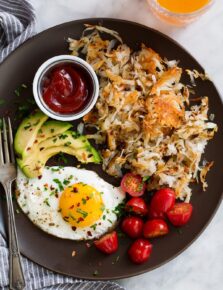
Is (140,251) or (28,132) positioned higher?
(28,132)

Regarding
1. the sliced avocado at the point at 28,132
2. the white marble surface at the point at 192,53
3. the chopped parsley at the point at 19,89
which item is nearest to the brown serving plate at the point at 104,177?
the chopped parsley at the point at 19,89

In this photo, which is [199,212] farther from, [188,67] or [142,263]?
[188,67]

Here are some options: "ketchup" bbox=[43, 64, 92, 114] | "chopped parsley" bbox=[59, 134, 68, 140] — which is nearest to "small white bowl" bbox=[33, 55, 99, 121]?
"ketchup" bbox=[43, 64, 92, 114]

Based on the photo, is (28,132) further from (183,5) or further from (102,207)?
(183,5)

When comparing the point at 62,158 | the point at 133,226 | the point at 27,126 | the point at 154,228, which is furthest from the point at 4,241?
the point at 154,228

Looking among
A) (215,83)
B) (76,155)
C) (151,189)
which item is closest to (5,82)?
(76,155)

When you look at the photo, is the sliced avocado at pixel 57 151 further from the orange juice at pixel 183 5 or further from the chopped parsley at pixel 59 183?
the orange juice at pixel 183 5
